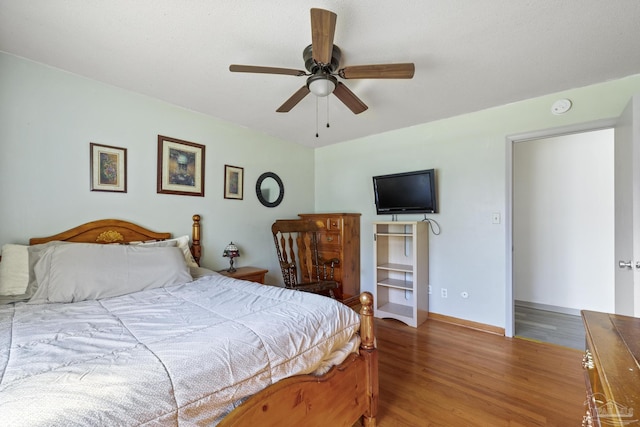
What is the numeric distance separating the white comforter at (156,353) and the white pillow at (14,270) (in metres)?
0.17

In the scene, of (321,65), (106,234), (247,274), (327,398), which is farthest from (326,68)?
(106,234)

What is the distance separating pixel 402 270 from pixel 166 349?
2.56 m

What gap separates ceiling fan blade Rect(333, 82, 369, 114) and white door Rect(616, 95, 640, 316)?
164 centimetres

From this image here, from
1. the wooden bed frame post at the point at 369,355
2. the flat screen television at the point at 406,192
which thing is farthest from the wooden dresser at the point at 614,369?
the flat screen television at the point at 406,192

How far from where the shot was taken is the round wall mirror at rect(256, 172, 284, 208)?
3.48 metres

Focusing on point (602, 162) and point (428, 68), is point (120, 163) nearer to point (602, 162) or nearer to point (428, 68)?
point (428, 68)

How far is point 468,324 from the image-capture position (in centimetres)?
292

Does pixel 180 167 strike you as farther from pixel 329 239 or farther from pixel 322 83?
pixel 329 239

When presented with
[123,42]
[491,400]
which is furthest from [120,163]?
[491,400]

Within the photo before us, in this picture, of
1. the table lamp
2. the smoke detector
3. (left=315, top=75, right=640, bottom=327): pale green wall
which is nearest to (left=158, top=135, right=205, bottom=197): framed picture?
the table lamp

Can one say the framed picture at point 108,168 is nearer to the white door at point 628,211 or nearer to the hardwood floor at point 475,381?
the hardwood floor at point 475,381

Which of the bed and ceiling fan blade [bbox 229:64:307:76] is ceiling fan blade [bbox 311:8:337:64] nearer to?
ceiling fan blade [bbox 229:64:307:76]

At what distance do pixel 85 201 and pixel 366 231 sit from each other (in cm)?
295

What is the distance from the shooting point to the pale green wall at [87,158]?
1.88 m
